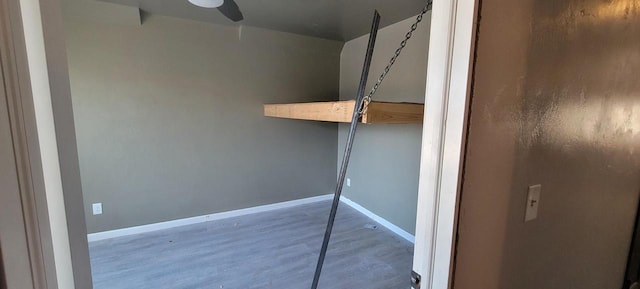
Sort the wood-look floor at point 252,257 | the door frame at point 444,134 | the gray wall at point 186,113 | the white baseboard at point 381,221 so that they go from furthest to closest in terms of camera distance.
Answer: the white baseboard at point 381,221, the gray wall at point 186,113, the wood-look floor at point 252,257, the door frame at point 444,134

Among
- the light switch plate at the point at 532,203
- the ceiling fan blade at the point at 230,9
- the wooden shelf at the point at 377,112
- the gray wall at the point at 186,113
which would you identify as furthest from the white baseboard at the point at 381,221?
the ceiling fan blade at the point at 230,9

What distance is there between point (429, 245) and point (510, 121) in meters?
0.38

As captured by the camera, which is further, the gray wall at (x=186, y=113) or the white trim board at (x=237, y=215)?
the white trim board at (x=237, y=215)

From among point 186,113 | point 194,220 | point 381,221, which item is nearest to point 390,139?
point 381,221

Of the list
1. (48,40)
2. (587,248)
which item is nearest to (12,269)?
(48,40)

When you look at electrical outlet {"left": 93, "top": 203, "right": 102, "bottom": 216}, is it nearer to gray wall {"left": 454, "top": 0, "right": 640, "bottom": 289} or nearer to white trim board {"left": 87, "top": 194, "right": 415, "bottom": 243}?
white trim board {"left": 87, "top": 194, "right": 415, "bottom": 243}

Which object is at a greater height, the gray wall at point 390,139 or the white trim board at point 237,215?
the gray wall at point 390,139

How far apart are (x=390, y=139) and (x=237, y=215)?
6.61 ft

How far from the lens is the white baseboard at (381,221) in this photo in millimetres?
2895

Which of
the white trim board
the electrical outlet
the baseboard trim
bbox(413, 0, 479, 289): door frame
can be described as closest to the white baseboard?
the white trim board

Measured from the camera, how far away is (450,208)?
671 mm

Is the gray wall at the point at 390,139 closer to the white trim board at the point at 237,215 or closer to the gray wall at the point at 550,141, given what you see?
the white trim board at the point at 237,215

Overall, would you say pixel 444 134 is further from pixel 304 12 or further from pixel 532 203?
pixel 304 12

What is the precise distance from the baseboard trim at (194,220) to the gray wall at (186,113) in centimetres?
7
